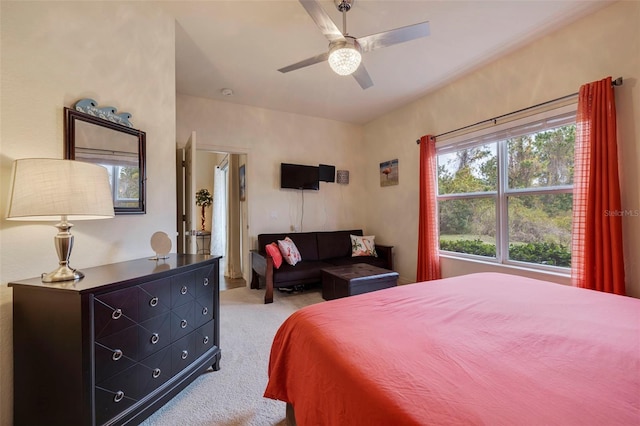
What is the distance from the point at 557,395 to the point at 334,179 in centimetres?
416

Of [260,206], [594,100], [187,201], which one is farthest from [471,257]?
[187,201]

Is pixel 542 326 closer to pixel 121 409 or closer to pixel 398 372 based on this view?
pixel 398 372

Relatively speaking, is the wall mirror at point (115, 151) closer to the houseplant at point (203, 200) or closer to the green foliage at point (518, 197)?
the green foliage at point (518, 197)

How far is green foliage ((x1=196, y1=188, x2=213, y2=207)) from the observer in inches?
222

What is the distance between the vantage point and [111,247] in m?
1.68

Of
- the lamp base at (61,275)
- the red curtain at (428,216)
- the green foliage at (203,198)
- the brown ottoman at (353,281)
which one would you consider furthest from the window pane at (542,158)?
the green foliage at (203,198)

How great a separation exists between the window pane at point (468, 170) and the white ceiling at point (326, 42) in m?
0.97

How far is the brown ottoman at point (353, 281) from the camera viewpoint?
2.80 metres

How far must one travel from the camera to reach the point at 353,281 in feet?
9.12

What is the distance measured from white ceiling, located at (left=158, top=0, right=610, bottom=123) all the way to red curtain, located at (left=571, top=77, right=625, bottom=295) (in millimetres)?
833

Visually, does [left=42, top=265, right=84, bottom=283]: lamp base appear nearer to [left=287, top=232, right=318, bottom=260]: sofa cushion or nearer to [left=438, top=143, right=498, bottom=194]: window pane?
[left=287, top=232, right=318, bottom=260]: sofa cushion

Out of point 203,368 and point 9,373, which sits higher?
point 9,373

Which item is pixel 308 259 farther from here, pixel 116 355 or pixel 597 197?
pixel 597 197

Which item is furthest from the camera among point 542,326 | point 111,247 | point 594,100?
point 594,100
